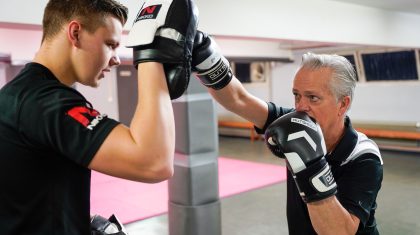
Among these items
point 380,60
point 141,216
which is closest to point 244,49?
point 380,60

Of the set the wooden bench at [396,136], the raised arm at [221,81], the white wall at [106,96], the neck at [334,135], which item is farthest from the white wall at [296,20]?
the white wall at [106,96]

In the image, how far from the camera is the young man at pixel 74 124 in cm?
82

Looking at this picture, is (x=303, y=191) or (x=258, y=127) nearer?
(x=303, y=191)

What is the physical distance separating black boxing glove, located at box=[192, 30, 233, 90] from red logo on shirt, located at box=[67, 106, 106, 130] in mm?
511

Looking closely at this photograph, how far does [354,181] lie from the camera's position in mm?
1268

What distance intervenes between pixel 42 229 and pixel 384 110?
7.39 metres

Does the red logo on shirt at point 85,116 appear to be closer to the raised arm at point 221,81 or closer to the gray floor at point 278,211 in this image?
the raised arm at point 221,81

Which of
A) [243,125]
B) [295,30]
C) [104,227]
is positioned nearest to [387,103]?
[243,125]

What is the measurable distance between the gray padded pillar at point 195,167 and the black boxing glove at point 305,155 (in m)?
1.68

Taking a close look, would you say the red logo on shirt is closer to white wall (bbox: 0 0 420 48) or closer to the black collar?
the black collar

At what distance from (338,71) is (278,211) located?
296cm

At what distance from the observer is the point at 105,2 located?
3.17 feet

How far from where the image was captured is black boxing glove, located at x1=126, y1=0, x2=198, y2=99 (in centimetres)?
94

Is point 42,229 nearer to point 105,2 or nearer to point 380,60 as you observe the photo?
point 105,2
